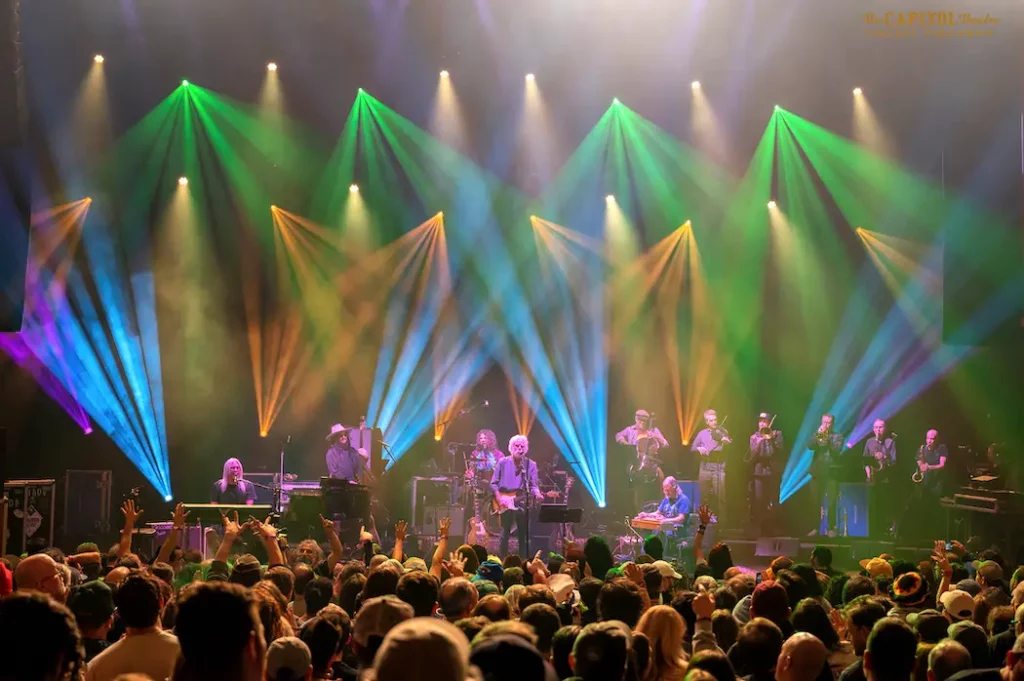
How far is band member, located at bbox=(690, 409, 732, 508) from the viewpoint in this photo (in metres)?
17.5

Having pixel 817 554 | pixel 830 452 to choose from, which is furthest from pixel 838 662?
pixel 830 452

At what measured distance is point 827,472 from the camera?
17.0 meters

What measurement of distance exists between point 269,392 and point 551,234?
6.05 meters

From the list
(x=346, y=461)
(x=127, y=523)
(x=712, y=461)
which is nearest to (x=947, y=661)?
(x=127, y=523)

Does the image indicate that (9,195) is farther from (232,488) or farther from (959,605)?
(959,605)

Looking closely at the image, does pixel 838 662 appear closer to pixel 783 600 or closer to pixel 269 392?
pixel 783 600

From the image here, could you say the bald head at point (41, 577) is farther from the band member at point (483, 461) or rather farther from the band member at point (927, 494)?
the band member at point (927, 494)

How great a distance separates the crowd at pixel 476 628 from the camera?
2.51 meters

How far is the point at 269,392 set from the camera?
19062mm

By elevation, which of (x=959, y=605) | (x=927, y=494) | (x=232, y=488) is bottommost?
(x=959, y=605)

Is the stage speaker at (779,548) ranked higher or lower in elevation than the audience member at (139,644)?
lower

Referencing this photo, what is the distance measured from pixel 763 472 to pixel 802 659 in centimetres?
1399

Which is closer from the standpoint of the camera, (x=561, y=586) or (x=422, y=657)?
(x=422, y=657)

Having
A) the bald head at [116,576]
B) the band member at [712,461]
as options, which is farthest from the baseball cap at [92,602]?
the band member at [712,461]
